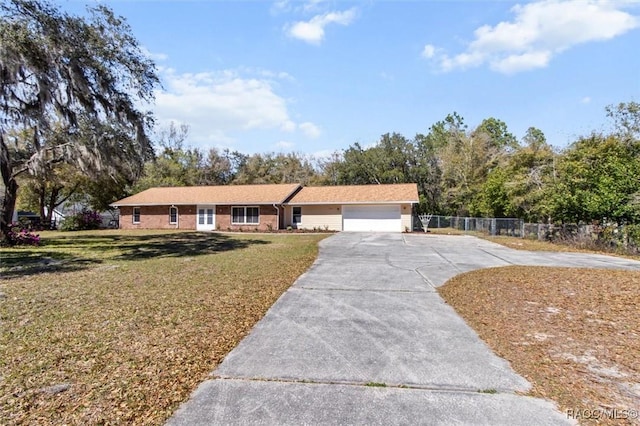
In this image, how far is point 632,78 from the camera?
20.1 meters

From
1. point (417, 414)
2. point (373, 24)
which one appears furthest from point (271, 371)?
point (373, 24)

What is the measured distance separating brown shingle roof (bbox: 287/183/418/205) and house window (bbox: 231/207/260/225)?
8.25 ft

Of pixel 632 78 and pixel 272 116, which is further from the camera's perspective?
pixel 272 116

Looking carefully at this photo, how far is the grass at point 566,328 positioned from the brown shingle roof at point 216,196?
18.5 meters

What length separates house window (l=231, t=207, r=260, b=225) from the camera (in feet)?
83.7

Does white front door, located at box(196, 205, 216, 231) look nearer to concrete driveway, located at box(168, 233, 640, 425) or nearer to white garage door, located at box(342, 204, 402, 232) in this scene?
white garage door, located at box(342, 204, 402, 232)

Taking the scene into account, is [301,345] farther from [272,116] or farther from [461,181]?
[461,181]

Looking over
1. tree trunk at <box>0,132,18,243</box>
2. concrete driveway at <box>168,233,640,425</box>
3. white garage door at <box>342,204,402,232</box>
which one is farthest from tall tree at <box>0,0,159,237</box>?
white garage door at <box>342,204,402,232</box>

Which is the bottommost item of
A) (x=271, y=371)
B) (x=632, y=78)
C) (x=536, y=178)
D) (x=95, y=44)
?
(x=271, y=371)

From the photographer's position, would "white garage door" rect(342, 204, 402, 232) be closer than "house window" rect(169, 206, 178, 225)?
Yes

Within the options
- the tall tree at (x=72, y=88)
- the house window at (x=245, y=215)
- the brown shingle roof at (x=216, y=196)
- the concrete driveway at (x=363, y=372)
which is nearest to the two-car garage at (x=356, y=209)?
the brown shingle roof at (x=216, y=196)

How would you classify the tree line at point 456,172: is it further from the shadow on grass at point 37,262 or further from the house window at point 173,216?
the shadow on grass at point 37,262

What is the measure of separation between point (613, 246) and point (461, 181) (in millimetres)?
18876

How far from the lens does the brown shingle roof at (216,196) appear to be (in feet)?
83.6
